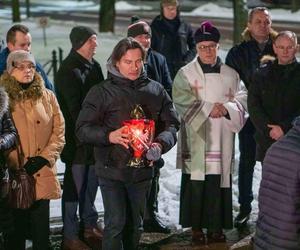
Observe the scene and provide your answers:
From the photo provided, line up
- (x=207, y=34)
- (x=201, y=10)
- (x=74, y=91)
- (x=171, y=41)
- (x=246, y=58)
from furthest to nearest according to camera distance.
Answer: (x=201, y=10), (x=171, y=41), (x=246, y=58), (x=207, y=34), (x=74, y=91)

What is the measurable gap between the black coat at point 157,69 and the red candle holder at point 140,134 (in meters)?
1.52

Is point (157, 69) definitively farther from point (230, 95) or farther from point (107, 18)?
point (107, 18)

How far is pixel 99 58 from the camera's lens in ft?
61.8

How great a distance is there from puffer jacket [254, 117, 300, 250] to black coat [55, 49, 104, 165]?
274 centimetres

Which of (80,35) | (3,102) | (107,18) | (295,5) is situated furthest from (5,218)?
(295,5)

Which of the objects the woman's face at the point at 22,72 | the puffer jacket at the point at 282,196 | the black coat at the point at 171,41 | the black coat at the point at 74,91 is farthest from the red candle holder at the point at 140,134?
the black coat at the point at 171,41

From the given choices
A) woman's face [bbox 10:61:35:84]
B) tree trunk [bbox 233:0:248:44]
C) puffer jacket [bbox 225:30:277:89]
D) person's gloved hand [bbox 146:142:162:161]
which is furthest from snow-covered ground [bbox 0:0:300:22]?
person's gloved hand [bbox 146:142:162:161]

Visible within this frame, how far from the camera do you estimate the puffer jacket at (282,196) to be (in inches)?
131

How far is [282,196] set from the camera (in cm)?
337

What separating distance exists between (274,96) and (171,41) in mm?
2658

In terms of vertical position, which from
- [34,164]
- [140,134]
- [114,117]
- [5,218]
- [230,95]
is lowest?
[5,218]

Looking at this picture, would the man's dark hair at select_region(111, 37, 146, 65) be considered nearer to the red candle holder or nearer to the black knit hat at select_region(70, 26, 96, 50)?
the red candle holder

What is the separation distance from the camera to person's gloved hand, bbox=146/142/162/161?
4947 millimetres

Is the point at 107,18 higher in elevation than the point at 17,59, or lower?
higher
